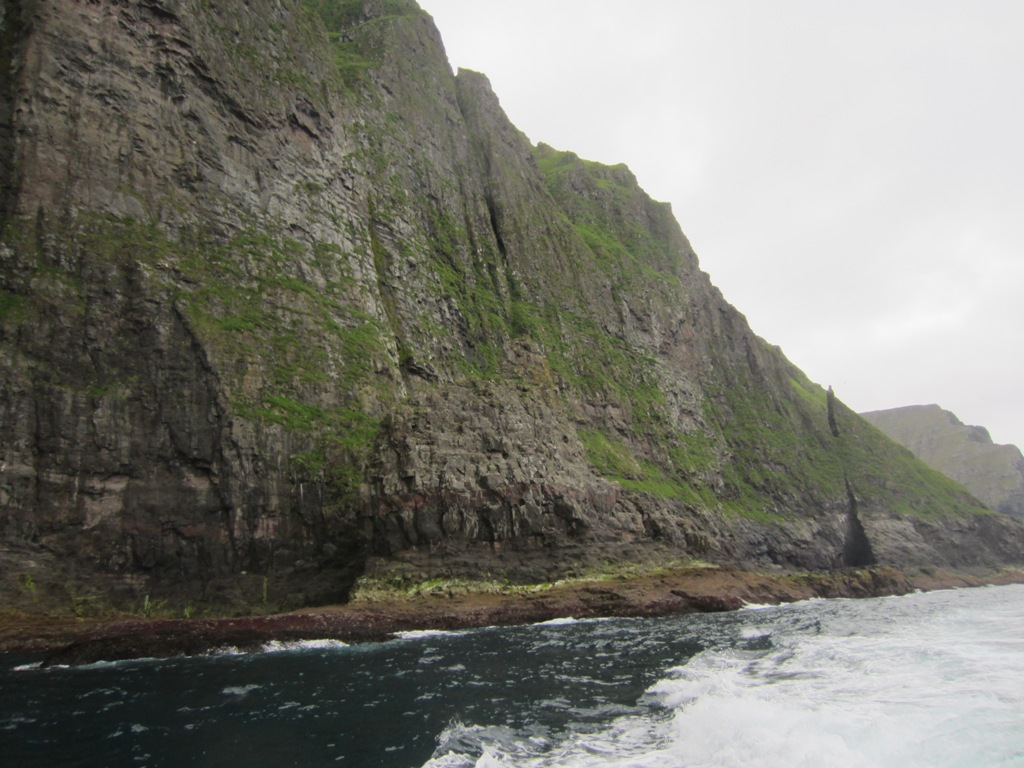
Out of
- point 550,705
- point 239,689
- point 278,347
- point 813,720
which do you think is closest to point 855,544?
point 278,347

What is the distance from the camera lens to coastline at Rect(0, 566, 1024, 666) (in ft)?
89.8

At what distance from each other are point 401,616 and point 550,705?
18445 millimetres

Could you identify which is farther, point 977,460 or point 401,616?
point 977,460

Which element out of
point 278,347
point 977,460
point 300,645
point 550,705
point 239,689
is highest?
point 278,347

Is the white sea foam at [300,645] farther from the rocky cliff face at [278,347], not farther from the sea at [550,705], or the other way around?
the rocky cliff face at [278,347]

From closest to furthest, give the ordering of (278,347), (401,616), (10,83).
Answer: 1. (401,616)
2. (10,83)
3. (278,347)

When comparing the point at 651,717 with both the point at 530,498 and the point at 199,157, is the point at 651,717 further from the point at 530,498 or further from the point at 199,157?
the point at 199,157

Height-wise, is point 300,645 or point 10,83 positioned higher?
point 10,83

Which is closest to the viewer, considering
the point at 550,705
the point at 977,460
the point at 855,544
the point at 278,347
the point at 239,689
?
the point at 550,705

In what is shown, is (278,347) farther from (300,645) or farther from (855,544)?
(855,544)

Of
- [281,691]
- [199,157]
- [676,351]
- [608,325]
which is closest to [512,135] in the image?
[608,325]

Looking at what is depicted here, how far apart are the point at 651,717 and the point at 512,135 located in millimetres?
90703

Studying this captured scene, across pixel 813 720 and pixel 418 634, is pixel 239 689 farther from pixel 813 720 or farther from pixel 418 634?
pixel 813 720

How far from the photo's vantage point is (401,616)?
3378 cm
